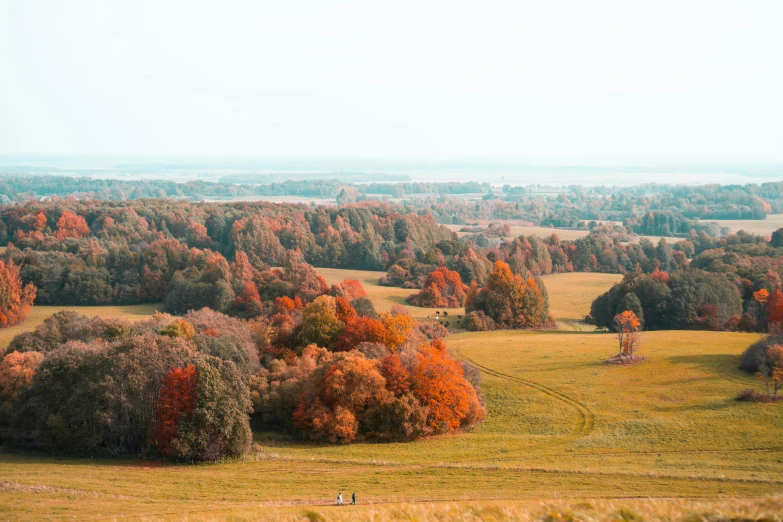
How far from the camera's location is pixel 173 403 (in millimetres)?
34781

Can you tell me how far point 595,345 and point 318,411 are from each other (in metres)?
25.9

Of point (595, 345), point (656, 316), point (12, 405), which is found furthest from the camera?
point (656, 316)

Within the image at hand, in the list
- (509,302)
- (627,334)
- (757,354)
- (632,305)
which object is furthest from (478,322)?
(757,354)

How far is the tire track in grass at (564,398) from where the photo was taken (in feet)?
115

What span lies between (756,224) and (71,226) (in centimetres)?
13850

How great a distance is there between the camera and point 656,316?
6575 cm

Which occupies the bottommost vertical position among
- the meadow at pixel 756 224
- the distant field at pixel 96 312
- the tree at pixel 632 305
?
the distant field at pixel 96 312

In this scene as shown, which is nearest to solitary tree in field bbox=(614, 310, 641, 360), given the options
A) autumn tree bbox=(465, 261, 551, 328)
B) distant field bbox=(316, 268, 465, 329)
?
autumn tree bbox=(465, 261, 551, 328)

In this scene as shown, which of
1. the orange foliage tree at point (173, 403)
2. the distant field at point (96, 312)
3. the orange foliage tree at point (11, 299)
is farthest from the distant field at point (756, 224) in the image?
the orange foliage tree at point (173, 403)

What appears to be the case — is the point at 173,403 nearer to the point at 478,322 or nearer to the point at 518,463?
the point at 518,463

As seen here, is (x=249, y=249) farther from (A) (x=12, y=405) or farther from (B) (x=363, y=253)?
(A) (x=12, y=405)

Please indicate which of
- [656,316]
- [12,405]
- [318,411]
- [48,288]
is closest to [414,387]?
[318,411]

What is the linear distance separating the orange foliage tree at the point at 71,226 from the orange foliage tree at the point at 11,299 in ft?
94.9

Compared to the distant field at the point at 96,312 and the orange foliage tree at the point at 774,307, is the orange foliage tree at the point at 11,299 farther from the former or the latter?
the orange foliage tree at the point at 774,307
